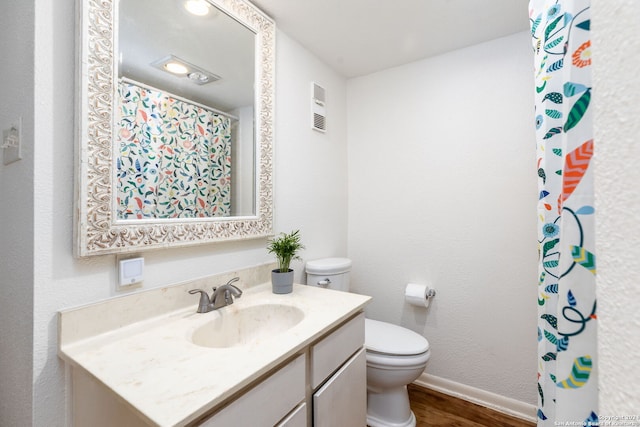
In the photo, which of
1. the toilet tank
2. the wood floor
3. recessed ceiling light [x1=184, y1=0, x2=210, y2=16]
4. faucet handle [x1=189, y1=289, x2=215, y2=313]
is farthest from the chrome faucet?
the wood floor

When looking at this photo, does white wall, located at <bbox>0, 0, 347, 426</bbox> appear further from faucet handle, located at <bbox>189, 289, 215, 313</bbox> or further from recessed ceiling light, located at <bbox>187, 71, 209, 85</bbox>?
recessed ceiling light, located at <bbox>187, 71, 209, 85</bbox>

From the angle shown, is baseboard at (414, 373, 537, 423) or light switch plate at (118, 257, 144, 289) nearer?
light switch plate at (118, 257, 144, 289)

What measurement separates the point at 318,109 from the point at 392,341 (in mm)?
1474

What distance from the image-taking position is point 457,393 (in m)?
1.79

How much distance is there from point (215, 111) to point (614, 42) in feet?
4.21

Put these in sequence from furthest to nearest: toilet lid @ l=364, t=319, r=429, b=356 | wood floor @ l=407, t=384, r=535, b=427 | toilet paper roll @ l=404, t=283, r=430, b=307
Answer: toilet paper roll @ l=404, t=283, r=430, b=307
wood floor @ l=407, t=384, r=535, b=427
toilet lid @ l=364, t=319, r=429, b=356

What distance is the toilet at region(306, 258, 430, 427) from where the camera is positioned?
4.64 feet

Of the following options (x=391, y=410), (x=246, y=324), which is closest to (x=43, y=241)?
(x=246, y=324)

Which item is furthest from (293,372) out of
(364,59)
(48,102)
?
(364,59)

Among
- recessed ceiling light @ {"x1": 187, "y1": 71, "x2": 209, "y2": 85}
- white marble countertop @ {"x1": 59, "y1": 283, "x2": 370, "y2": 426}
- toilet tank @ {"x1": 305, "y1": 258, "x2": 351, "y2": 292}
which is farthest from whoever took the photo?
toilet tank @ {"x1": 305, "y1": 258, "x2": 351, "y2": 292}

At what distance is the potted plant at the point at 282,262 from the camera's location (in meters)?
1.33

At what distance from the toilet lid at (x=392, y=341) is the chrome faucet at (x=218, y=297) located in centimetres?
77

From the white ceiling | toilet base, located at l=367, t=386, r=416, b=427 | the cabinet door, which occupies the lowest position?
toilet base, located at l=367, t=386, r=416, b=427

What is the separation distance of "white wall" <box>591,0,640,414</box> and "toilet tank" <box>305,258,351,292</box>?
1.44 metres
